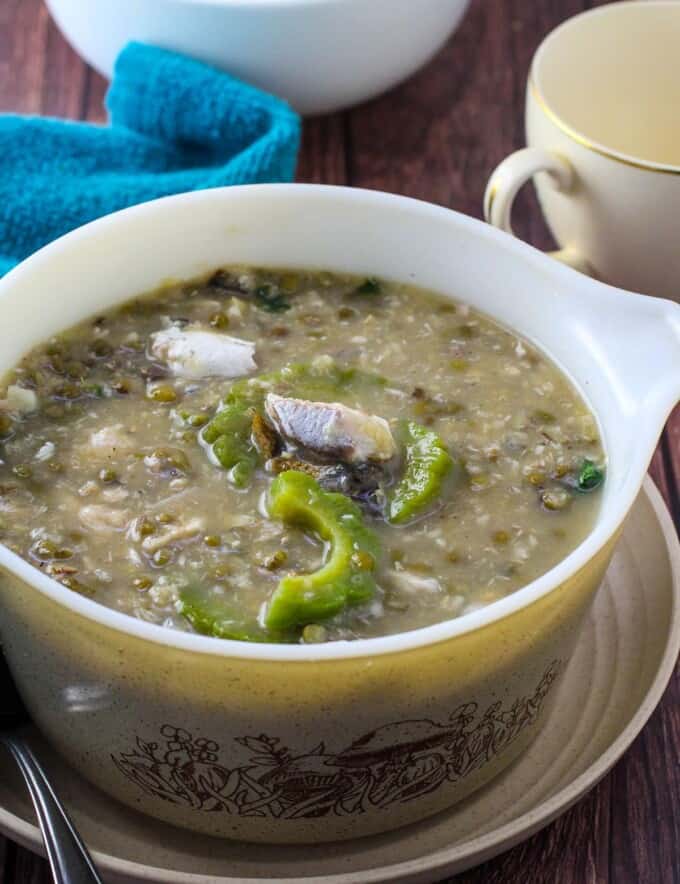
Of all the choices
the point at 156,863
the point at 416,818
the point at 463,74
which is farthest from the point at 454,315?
the point at 463,74

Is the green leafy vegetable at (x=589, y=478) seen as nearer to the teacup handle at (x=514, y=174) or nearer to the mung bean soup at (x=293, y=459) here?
the mung bean soup at (x=293, y=459)

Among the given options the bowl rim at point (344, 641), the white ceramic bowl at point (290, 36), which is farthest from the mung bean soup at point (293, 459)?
the white ceramic bowl at point (290, 36)

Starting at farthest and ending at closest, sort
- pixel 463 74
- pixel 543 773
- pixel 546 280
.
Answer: pixel 463 74, pixel 546 280, pixel 543 773

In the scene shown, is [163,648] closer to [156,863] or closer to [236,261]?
[156,863]

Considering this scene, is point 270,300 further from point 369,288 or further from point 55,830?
point 55,830

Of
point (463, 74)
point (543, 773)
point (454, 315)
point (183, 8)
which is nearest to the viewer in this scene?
point (543, 773)

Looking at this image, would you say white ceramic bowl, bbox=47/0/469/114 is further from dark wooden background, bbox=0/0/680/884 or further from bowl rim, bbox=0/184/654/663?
bowl rim, bbox=0/184/654/663

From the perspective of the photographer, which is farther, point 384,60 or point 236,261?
point 384,60
